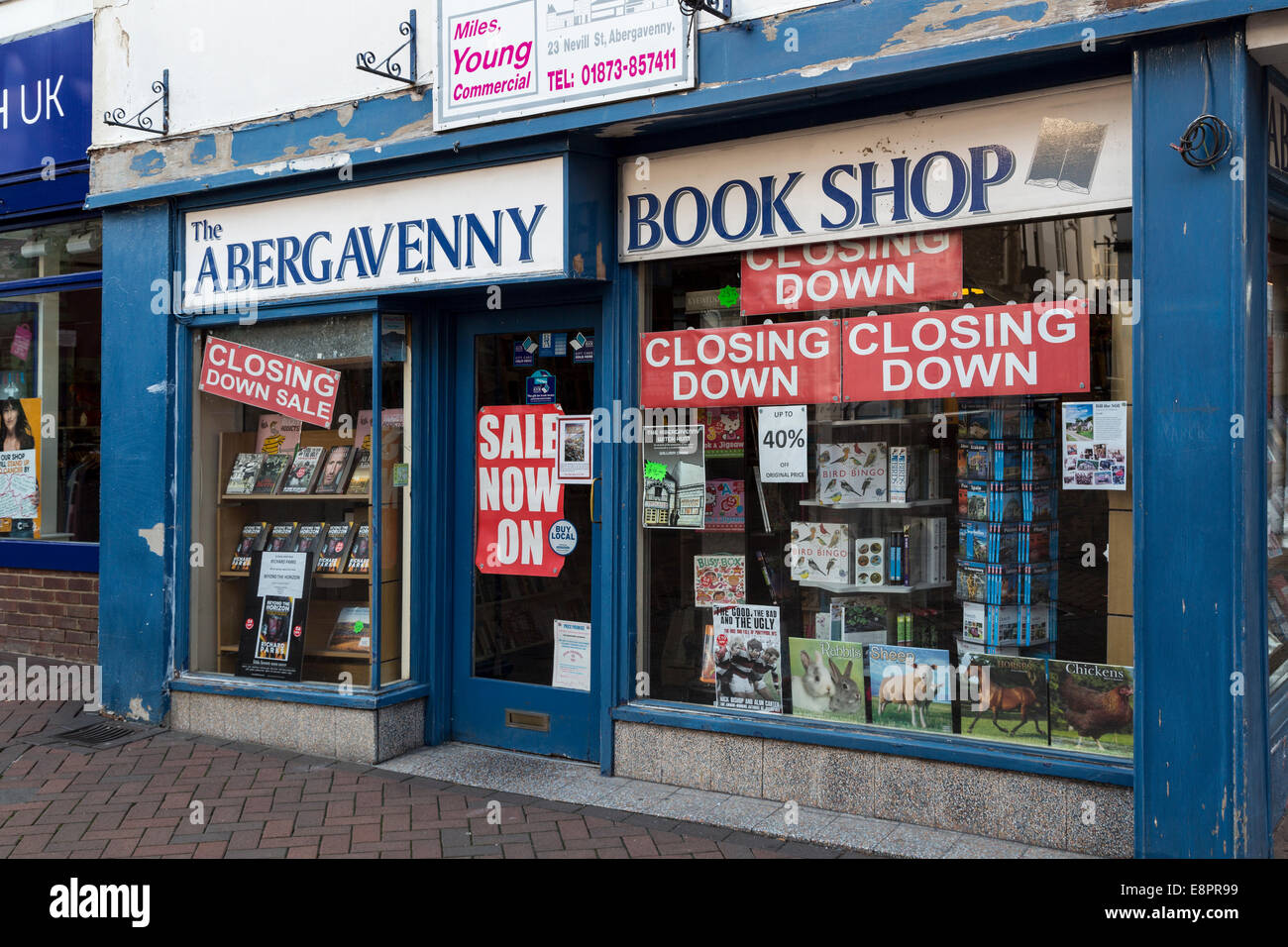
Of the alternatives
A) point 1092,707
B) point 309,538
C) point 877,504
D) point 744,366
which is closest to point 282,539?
point 309,538

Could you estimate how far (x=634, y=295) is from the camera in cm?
542

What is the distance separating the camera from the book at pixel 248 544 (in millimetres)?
6539

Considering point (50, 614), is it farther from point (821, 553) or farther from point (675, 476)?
point (821, 553)

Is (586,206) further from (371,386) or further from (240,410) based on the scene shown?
(240,410)

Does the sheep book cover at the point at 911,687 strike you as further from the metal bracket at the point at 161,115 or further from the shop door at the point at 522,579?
the metal bracket at the point at 161,115

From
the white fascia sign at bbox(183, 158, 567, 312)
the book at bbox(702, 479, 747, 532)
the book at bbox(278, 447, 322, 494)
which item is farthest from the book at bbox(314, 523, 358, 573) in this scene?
the book at bbox(702, 479, 747, 532)

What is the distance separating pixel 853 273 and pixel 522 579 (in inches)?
92.5

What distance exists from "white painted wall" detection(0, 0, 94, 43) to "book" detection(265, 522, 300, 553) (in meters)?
3.49

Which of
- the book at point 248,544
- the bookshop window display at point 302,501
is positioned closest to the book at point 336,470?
the bookshop window display at point 302,501

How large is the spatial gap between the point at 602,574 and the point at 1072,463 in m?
2.21

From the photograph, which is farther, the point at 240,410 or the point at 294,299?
the point at 240,410

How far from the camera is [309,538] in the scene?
6.37m

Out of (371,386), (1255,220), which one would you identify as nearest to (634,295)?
(371,386)

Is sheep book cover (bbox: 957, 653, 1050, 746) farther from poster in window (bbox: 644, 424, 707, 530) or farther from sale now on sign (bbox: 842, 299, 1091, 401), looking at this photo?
poster in window (bbox: 644, 424, 707, 530)
